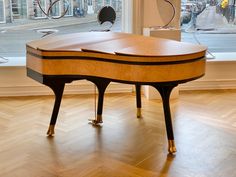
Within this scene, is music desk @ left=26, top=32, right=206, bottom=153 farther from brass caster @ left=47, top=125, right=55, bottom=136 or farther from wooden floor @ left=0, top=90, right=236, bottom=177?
wooden floor @ left=0, top=90, right=236, bottom=177

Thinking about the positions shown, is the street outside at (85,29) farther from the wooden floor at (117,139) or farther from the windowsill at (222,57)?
the wooden floor at (117,139)

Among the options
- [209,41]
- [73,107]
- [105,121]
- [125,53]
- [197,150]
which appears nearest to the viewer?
[125,53]

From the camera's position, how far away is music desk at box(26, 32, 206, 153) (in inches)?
111

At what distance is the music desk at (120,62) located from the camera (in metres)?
2.82

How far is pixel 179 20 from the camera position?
4785mm

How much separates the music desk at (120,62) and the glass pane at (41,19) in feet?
5.31

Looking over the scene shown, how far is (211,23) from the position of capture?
209 inches

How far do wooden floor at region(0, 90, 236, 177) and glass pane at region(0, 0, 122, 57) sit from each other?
0.81 m

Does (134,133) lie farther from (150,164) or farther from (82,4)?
(82,4)

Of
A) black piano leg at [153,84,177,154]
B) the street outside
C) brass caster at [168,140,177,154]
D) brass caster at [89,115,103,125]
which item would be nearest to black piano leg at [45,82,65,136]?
brass caster at [89,115,103,125]

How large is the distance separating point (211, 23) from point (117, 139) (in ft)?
8.47

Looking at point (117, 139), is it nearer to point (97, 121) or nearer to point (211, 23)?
point (97, 121)

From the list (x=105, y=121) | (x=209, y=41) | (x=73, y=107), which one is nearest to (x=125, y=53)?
(x=105, y=121)

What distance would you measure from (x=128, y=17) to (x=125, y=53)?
2093 millimetres
